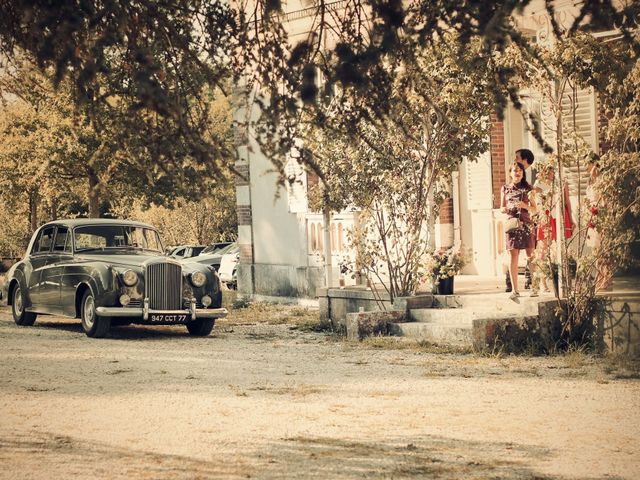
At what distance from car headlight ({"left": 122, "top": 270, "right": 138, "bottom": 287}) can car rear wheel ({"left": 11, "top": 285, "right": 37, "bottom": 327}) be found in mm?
3477

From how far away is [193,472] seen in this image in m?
→ 6.79

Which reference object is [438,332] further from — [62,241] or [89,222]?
[62,241]

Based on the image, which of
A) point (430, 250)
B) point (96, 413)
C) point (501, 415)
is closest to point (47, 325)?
point (430, 250)

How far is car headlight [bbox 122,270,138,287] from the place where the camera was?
623 inches

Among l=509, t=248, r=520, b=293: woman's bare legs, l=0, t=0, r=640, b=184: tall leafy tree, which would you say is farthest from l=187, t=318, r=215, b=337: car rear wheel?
l=0, t=0, r=640, b=184: tall leafy tree

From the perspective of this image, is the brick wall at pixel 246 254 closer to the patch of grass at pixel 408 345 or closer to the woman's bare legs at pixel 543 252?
the patch of grass at pixel 408 345

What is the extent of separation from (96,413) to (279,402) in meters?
1.54

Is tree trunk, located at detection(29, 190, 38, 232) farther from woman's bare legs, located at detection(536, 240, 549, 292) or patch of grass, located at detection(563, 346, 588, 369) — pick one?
patch of grass, located at detection(563, 346, 588, 369)

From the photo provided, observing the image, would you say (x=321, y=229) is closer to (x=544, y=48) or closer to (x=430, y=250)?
(x=430, y=250)

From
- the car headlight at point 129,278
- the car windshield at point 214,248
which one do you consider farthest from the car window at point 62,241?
the car windshield at point 214,248

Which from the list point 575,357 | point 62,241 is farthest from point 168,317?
point 575,357

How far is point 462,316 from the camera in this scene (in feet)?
46.9

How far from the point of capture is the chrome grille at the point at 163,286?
1602 cm

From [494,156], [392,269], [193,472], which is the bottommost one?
[193,472]
